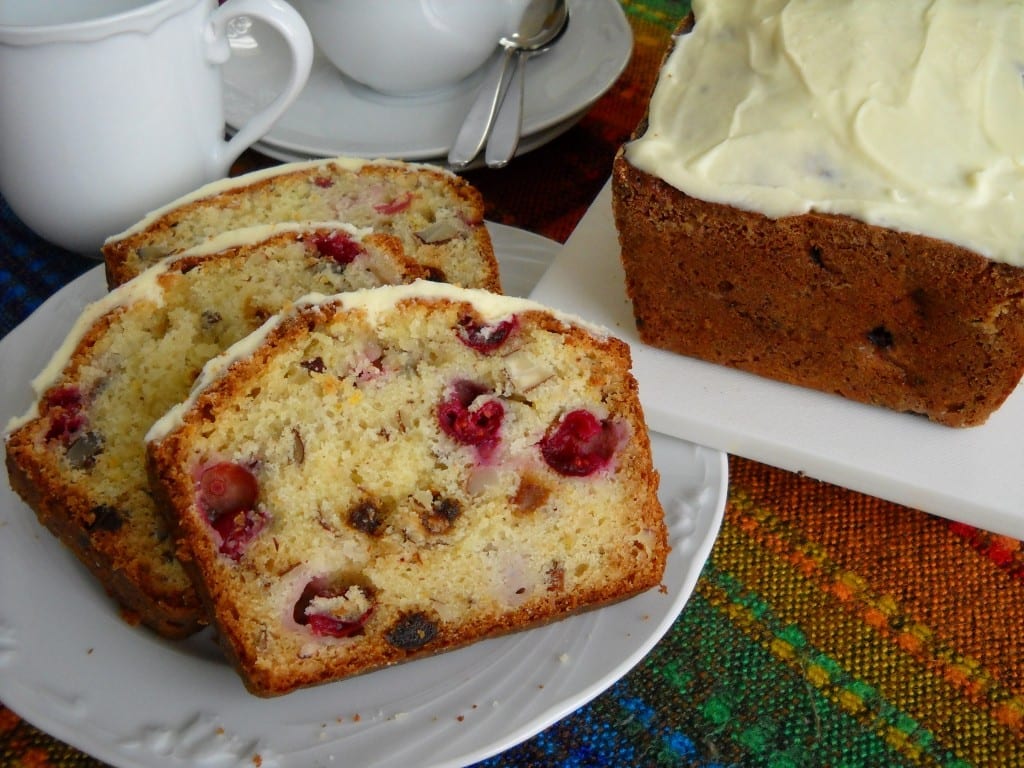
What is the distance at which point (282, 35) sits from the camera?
2045mm

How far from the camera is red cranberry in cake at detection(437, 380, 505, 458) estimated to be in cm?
149

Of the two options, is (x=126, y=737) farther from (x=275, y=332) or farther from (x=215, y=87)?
(x=215, y=87)

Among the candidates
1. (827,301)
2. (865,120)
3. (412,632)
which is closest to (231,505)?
(412,632)

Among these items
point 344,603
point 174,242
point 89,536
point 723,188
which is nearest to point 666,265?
point 723,188

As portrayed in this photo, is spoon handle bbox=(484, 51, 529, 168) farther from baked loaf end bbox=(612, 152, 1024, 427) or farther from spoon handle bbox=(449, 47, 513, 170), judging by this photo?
baked loaf end bbox=(612, 152, 1024, 427)

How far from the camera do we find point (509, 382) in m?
1.52

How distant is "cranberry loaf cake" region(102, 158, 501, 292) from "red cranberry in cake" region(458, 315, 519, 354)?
33 cm

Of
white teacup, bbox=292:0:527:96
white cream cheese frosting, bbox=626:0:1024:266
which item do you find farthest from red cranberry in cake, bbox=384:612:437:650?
white teacup, bbox=292:0:527:96

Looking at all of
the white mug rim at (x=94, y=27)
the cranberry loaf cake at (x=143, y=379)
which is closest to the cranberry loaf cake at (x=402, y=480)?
the cranberry loaf cake at (x=143, y=379)

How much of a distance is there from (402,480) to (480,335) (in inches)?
10.3

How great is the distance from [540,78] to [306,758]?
70.4 inches

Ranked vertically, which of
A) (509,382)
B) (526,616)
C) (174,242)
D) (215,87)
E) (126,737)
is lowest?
(526,616)

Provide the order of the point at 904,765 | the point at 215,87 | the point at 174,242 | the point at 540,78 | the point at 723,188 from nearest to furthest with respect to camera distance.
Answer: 1. the point at 904,765
2. the point at 723,188
3. the point at 174,242
4. the point at 215,87
5. the point at 540,78

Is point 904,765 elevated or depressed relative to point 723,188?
depressed
